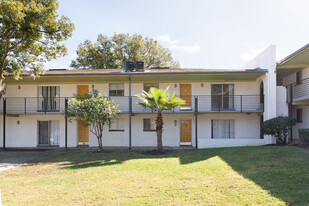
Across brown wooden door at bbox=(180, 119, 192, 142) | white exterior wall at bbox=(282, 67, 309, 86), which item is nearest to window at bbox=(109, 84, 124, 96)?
brown wooden door at bbox=(180, 119, 192, 142)

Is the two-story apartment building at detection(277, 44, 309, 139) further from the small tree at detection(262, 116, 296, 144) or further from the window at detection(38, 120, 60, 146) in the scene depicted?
the window at detection(38, 120, 60, 146)

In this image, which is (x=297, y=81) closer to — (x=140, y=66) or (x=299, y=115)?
(x=299, y=115)

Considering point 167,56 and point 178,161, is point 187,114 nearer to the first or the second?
point 178,161

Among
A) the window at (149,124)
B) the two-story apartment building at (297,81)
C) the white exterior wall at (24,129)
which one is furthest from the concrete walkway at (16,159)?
the two-story apartment building at (297,81)

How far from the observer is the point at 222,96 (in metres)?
15.7

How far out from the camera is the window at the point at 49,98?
16406 millimetres

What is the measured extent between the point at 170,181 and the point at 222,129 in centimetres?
1010

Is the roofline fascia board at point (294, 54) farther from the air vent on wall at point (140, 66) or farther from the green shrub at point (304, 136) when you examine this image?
the air vent on wall at point (140, 66)

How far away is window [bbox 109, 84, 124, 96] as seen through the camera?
1627cm

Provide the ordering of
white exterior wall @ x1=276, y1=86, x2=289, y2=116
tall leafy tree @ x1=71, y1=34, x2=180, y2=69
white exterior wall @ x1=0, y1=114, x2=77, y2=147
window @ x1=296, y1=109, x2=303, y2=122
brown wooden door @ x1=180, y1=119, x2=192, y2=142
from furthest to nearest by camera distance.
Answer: tall leafy tree @ x1=71, y1=34, x2=180, y2=69 → white exterior wall @ x1=0, y1=114, x2=77, y2=147 → brown wooden door @ x1=180, y1=119, x2=192, y2=142 → window @ x1=296, y1=109, x2=303, y2=122 → white exterior wall @ x1=276, y1=86, x2=289, y2=116

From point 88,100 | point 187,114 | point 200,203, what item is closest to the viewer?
point 200,203

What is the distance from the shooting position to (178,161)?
10.2 metres

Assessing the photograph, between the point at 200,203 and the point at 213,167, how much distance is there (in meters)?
3.57

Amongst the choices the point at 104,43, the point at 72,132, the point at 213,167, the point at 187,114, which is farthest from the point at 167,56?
the point at 213,167
